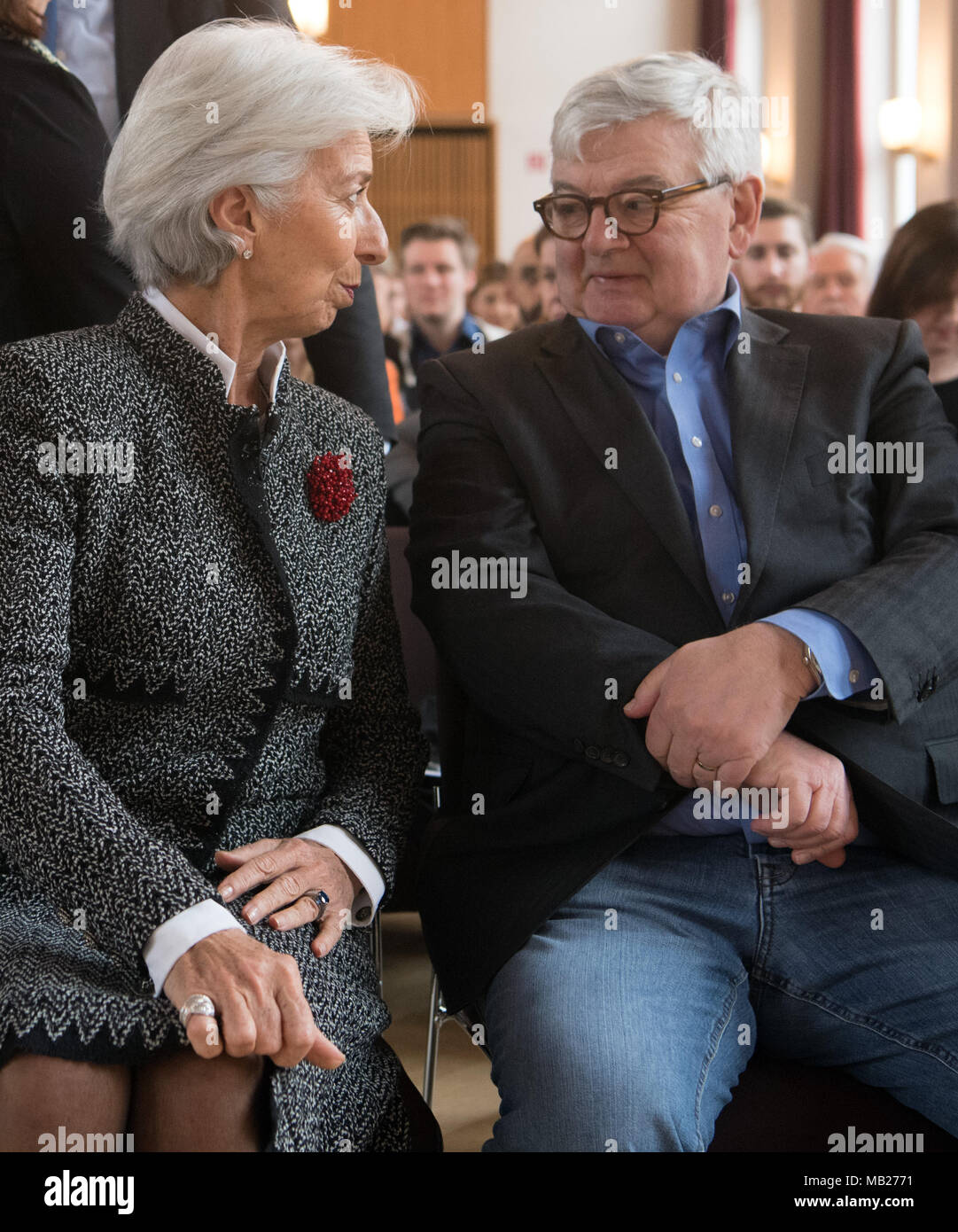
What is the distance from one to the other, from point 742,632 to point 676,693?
0.11 metres

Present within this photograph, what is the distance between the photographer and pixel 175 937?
3.82ft

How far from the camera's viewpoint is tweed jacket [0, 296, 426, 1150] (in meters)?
1.20

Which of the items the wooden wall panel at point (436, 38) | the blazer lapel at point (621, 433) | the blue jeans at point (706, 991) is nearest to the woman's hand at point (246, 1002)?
the blue jeans at point (706, 991)

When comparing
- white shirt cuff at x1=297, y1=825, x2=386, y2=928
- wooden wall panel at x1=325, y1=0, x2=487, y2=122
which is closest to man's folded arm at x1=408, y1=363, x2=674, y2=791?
white shirt cuff at x1=297, y1=825, x2=386, y2=928

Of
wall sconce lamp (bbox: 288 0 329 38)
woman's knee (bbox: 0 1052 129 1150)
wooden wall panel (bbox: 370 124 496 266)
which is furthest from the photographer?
wooden wall panel (bbox: 370 124 496 266)

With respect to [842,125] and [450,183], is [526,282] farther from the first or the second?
[842,125]

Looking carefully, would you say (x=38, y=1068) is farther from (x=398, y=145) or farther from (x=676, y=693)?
(x=398, y=145)

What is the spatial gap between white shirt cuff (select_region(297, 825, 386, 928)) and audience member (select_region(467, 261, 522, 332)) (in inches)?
180

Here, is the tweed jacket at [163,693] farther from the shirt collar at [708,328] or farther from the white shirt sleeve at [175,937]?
the shirt collar at [708,328]

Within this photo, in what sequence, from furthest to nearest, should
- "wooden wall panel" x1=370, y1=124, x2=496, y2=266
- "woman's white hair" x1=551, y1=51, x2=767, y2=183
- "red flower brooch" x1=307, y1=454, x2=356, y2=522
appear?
"wooden wall panel" x1=370, y1=124, x2=496, y2=266
"woman's white hair" x1=551, y1=51, x2=767, y2=183
"red flower brooch" x1=307, y1=454, x2=356, y2=522

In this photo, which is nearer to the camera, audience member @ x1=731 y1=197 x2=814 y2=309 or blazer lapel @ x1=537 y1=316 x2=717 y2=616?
blazer lapel @ x1=537 y1=316 x2=717 y2=616

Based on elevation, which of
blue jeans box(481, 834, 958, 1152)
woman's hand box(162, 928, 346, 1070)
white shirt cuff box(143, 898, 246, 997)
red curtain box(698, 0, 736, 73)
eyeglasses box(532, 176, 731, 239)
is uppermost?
red curtain box(698, 0, 736, 73)

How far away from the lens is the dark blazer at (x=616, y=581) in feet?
4.84

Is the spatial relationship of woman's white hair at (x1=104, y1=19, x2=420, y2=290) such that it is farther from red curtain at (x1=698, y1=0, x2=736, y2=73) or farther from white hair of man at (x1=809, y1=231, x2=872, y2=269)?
red curtain at (x1=698, y1=0, x2=736, y2=73)
